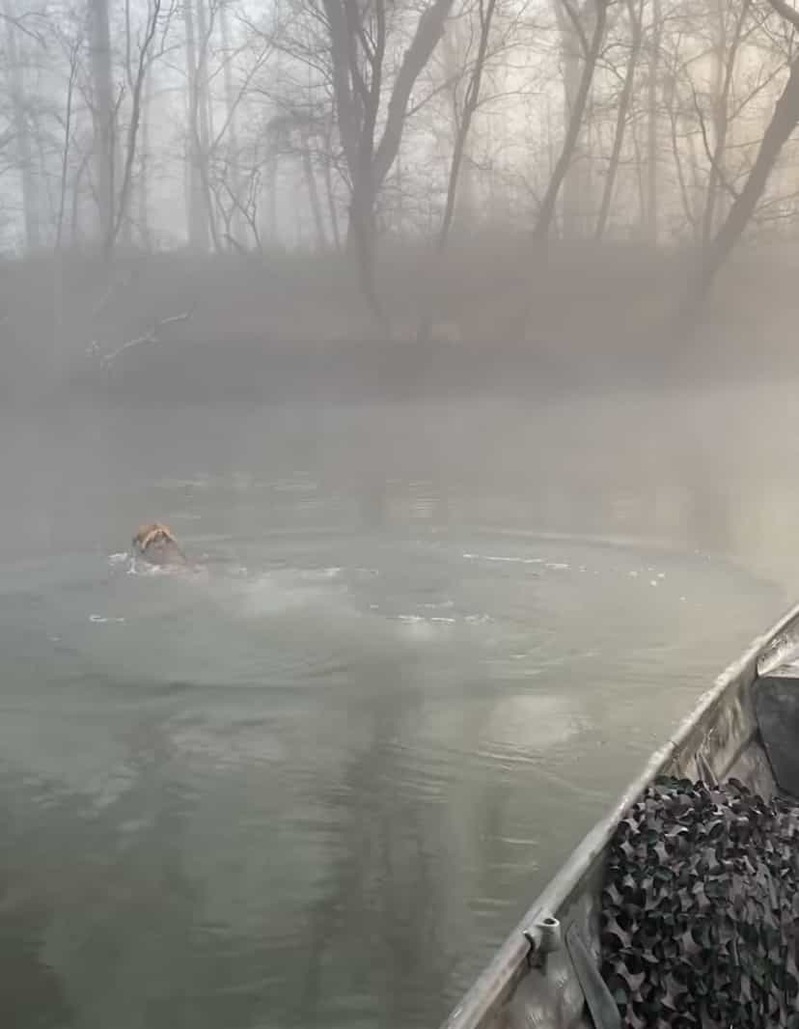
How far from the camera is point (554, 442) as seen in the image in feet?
42.5

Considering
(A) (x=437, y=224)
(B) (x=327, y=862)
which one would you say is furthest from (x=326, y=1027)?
(A) (x=437, y=224)

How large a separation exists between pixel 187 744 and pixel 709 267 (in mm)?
13579

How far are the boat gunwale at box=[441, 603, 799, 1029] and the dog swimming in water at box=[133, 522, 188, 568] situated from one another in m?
3.99

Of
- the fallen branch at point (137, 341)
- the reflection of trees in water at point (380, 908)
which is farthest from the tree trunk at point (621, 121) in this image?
the reflection of trees in water at point (380, 908)

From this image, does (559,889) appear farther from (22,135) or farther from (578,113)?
(22,135)

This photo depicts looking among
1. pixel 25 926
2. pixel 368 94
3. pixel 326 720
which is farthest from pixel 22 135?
pixel 25 926

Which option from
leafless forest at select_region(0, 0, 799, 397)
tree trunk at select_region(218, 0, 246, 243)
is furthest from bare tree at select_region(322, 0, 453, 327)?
tree trunk at select_region(218, 0, 246, 243)

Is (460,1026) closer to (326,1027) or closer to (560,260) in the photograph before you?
(326,1027)

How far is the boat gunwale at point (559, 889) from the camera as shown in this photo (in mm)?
1607

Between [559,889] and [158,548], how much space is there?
4788 mm

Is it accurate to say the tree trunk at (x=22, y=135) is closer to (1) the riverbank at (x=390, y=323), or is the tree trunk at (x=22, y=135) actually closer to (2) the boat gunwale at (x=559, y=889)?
(1) the riverbank at (x=390, y=323)

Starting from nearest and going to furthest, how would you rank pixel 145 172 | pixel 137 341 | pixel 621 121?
1. pixel 137 341
2. pixel 145 172
3. pixel 621 121

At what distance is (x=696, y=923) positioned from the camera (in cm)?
210

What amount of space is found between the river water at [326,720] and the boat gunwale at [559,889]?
570mm
